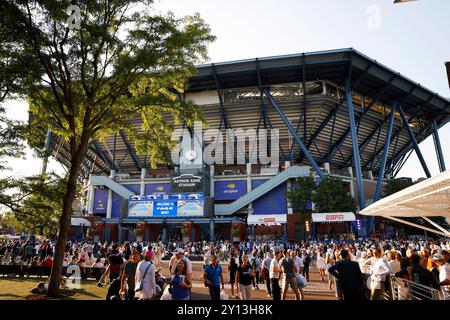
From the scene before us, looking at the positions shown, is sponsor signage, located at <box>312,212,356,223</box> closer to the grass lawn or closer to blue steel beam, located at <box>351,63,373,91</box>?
blue steel beam, located at <box>351,63,373,91</box>

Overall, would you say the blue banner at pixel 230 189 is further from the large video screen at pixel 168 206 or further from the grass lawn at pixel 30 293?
the grass lawn at pixel 30 293

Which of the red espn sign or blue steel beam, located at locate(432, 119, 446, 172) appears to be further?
blue steel beam, located at locate(432, 119, 446, 172)

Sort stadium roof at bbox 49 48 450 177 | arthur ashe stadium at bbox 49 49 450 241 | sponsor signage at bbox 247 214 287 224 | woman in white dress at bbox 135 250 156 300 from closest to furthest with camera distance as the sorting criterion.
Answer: woman in white dress at bbox 135 250 156 300 → sponsor signage at bbox 247 214 287 224 → stadium roof at bbox 49 48 450 177 → arthur ashe stadium at bbox 49 49 450 241

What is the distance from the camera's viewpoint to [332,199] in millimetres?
35656

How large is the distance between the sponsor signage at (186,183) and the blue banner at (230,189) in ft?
15.9

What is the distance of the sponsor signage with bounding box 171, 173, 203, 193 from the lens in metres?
45.8

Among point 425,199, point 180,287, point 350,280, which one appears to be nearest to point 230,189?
point 425,199

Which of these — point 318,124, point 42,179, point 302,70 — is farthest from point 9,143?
point 318,124

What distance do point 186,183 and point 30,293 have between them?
36.1 metres

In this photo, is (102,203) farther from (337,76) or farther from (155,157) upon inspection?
(155,157)

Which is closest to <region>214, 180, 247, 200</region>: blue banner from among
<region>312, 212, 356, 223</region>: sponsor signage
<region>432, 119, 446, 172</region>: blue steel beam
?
<region>312, 212, 356, 223</region>: sponsor signage

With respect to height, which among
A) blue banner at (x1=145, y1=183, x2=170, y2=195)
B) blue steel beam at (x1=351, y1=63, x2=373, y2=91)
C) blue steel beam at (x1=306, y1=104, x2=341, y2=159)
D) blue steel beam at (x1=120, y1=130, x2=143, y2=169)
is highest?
blue steel beam at (x1=351, y1=63, x2=373, y2=91)
